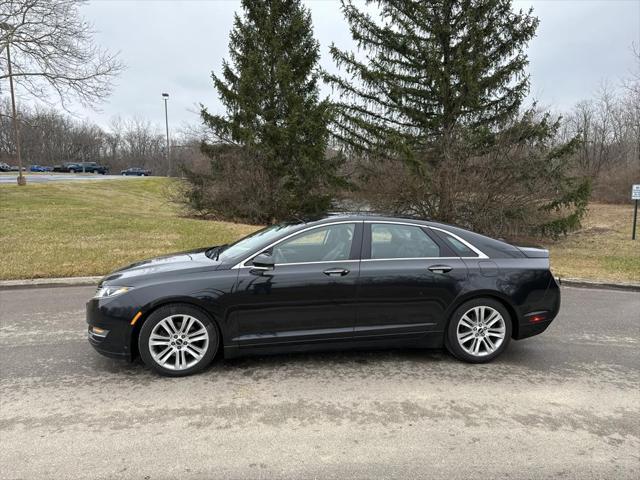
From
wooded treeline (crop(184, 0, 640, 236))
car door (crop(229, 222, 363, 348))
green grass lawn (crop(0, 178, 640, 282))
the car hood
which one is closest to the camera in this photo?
car door (crop(229, 222, 363, 348))

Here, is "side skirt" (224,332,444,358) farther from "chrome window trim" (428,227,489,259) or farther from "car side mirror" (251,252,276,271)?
"chrome window trim" (428,227,489,259)

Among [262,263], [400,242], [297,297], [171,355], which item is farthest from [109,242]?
[400,242]

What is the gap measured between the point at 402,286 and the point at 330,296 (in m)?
0.71

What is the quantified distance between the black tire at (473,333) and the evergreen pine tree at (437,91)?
939 centimetres

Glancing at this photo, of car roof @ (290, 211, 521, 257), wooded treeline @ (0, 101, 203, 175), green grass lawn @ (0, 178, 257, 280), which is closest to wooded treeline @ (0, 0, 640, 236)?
green grass lawn @ (0, 178, 257, 280)

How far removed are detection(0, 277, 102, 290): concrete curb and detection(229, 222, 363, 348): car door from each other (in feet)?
15.8

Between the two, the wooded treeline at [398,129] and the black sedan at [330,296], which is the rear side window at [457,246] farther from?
the wooded treeline at [398,129]

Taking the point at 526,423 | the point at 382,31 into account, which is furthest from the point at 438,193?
the point at 526,423

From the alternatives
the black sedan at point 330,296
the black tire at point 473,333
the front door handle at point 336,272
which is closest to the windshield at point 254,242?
the black sedan at point 330,296

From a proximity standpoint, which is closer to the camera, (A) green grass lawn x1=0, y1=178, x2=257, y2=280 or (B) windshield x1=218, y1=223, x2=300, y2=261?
(B) windshield x1=218, y1=223, x2=300, y2=261

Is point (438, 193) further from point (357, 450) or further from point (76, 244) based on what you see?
point (357, 450)

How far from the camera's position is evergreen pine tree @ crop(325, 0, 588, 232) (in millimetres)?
13820

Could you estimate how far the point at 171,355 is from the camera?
3947mm

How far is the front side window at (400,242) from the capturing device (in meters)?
4.37
